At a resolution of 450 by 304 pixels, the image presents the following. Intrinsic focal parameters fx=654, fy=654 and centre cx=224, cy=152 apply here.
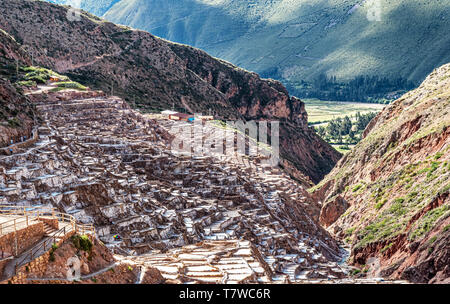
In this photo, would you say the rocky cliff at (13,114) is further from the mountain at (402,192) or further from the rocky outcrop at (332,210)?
the rocky outcrop at (332,210)

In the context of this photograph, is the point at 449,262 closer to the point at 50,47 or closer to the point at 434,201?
the point at 434,201

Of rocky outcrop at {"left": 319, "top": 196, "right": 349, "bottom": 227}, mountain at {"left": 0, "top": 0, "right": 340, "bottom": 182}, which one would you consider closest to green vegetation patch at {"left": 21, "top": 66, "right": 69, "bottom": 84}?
mountain at {"left": 0, "top": 0, "right": 340, "bottom": 182}

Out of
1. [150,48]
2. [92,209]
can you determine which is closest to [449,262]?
[92,209]

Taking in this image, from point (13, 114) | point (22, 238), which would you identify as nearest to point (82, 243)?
point (22, 238)

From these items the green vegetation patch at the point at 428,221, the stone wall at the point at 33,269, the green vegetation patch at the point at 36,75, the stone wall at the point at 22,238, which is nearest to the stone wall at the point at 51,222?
the stone wall at the point at 22,238

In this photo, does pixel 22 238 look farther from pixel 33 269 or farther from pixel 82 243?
pixel 82 243

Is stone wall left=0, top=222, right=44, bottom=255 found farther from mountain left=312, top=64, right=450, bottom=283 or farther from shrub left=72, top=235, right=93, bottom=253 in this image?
mountain left=312, top=64, right=450, bottom=283
